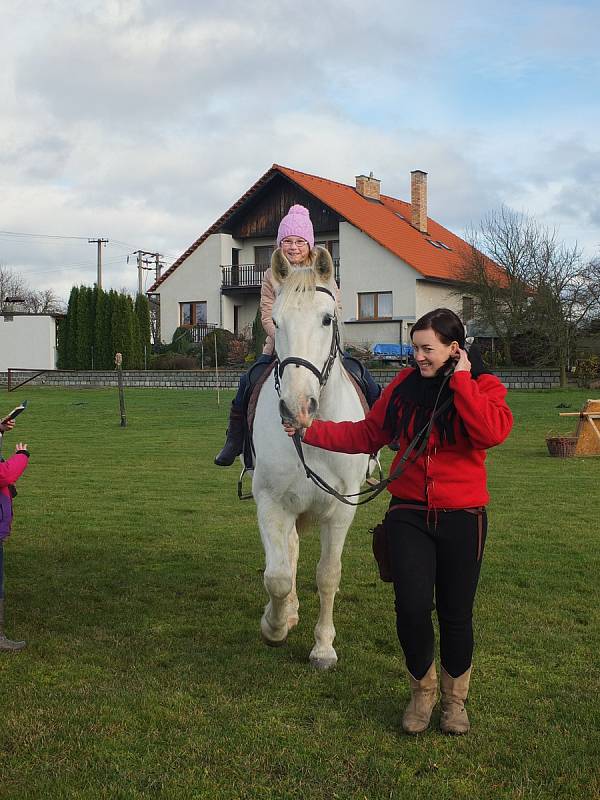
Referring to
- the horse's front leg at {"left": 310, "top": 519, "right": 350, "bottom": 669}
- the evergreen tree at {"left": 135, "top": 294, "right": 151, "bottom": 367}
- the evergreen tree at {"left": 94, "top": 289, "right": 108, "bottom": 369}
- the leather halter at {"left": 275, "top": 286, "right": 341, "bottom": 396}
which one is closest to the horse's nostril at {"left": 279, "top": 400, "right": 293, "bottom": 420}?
the leather halter at {"left": 275, "top": 286, "right": 341, "bottom": 396}

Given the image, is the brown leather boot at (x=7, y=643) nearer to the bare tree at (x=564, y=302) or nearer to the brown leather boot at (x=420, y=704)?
the brown leather boot at (x=420, y=704)

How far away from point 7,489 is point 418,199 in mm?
44050

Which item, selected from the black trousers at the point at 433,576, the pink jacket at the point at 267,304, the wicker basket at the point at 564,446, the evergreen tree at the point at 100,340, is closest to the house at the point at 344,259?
the evergreen tree at the point at 100,340

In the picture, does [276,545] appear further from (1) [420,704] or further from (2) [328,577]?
(1) [420,704]

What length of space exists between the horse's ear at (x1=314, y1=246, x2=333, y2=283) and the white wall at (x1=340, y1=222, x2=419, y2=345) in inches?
1440

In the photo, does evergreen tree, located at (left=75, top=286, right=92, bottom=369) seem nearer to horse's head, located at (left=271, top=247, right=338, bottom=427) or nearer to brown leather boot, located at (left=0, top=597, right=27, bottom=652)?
brown leather boot, located at (left=0, top=597, right=27, bottom=652)

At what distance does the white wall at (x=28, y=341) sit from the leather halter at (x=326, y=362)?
1479 inches

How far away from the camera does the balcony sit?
149ft

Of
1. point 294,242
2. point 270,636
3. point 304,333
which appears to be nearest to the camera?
point 304,333

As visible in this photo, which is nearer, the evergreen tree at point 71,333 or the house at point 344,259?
the house at point 344,259

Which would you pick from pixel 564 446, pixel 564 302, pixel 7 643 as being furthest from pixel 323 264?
pixel 564 302

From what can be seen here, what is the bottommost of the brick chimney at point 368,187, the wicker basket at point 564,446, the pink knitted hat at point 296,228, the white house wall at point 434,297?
the wicker basket at point 564,446

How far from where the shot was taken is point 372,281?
42656 millimetres

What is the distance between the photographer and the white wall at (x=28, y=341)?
134 ft
